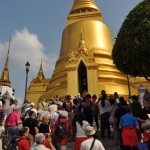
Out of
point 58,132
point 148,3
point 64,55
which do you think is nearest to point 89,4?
point 64,55

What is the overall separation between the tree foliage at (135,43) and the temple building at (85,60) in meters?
9.35

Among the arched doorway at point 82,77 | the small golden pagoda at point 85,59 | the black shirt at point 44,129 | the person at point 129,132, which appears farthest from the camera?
the arched doorway at point 82,77

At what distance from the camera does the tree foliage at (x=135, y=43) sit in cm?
1208

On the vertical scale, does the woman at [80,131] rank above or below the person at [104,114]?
below

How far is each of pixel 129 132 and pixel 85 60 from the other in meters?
17.4

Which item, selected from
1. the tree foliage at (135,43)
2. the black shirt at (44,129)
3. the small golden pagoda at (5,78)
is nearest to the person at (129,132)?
the black shirt at (44,129)

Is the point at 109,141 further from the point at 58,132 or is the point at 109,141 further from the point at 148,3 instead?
the point at 148,3

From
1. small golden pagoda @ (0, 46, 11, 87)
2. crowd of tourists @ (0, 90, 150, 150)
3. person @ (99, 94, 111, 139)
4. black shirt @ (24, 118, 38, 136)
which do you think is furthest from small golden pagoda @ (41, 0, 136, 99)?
black shirt @ (24, 118, 38, 136)

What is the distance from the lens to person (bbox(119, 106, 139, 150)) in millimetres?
6729

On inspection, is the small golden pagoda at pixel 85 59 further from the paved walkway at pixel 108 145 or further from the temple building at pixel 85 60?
the paved walkway at pixel 108 145

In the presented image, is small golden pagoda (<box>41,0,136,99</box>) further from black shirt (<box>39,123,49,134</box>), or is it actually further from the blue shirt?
black shirt (<box>39,123,49,134</box>)

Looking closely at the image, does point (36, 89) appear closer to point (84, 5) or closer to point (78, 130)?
point (84, 5)

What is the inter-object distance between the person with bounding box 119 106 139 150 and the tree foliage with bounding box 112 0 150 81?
5749 millimetres

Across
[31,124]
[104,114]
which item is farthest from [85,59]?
[31,124]
